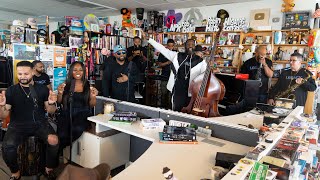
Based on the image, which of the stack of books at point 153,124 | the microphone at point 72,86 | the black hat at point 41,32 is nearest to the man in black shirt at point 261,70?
the stack of books at point 153,124

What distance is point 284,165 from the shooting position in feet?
4.08

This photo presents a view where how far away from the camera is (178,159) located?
172 centimetres

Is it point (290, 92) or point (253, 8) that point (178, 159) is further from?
point (253, 8)

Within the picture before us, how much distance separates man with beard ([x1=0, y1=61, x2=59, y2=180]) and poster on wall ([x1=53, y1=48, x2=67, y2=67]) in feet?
5.82

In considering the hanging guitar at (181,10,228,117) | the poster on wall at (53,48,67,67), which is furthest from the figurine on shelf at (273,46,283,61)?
the poster on wall at (53,48,67,67)

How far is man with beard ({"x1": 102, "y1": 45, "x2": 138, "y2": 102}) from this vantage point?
12.3 ft

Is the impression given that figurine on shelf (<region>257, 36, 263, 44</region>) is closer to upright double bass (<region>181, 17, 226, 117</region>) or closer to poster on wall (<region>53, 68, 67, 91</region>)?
upright double bass (<region>181, 17, 226, 117</region>)

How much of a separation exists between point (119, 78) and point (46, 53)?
1496 millimetres

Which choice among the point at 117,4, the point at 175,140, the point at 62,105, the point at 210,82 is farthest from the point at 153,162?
the point at 117,4

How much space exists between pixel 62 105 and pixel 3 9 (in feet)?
23.6

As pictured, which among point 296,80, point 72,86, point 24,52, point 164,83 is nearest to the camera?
point 72,86

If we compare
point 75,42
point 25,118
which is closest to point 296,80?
point 25,118

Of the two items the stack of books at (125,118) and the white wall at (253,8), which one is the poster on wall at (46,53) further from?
the white wall at (253,8)

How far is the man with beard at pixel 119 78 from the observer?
3760mm
